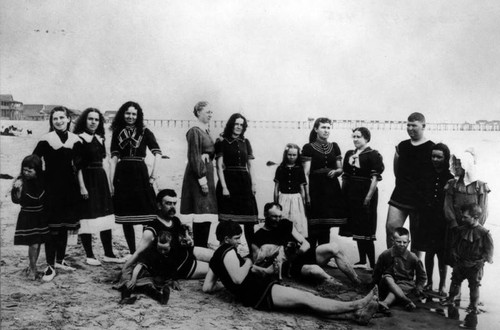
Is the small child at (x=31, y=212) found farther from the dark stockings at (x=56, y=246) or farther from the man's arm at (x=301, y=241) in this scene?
the man's arm at (x=301, y=241)

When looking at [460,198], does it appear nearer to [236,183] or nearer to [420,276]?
[420,276]

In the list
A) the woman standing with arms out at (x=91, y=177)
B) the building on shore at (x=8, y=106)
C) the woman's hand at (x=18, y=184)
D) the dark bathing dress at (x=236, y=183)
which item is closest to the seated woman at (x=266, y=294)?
the dark bathing dress at (x=236, y=183)

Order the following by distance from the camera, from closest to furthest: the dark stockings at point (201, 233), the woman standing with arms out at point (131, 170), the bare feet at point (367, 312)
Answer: the bare feet at point (367, 312) < the woman standing with arms out at point (131, 170) < the dark stockings at point (201, 233)

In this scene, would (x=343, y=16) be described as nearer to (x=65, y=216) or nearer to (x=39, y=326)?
(x=65, y=216)

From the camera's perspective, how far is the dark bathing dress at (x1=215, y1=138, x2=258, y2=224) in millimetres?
3676

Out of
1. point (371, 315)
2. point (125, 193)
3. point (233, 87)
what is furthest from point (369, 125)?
point (125, 193)

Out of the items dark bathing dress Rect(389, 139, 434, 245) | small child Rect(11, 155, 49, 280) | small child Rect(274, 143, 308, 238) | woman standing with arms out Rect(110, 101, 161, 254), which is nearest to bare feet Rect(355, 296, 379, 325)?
dark bathing dress Rect(389, 139, 434, 245)

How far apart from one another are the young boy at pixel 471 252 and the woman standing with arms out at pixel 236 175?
5.07 ft

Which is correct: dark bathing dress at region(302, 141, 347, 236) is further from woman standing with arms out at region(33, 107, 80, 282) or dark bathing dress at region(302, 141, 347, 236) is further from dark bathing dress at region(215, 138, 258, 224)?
woman standing with arms out at region(33, 107, 80, 282)

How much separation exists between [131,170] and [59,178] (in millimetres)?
536

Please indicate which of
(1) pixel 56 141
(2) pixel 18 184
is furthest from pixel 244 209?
(2) pixel 18 184

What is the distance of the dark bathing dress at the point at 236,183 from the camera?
368 cm

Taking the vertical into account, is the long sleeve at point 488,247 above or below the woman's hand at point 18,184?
below

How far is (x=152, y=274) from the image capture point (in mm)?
3424
